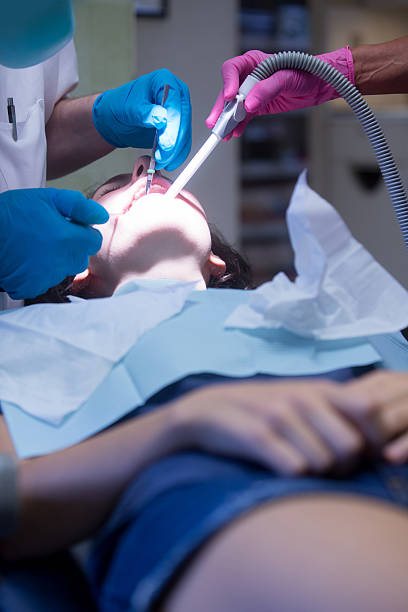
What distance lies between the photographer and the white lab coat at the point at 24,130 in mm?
1375

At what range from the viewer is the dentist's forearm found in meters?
0.63

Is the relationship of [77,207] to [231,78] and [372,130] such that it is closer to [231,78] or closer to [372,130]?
[231,78]

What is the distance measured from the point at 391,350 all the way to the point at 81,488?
60 centimetres

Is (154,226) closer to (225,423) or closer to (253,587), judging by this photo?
(225,423)

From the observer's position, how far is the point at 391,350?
3.34ft

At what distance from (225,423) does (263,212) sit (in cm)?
378

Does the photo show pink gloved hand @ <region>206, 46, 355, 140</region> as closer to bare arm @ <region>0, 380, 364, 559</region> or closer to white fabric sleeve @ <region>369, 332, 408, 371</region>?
white fabric sleeve @ <region>369, 332, 408, 371</region>

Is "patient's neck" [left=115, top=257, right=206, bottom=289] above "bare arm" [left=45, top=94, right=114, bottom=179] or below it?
below

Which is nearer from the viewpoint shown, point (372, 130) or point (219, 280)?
point (372, 130)

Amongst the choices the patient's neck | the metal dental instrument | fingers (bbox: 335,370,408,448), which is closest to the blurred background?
the metal dental instrument

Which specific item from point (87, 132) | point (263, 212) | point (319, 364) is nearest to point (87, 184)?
point (87, 132)

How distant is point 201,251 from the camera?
1220 millimetres

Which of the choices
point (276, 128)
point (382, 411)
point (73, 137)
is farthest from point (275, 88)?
point (276, 128)

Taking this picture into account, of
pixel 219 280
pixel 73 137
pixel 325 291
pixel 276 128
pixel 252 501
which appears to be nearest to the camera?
pixel 252 501
